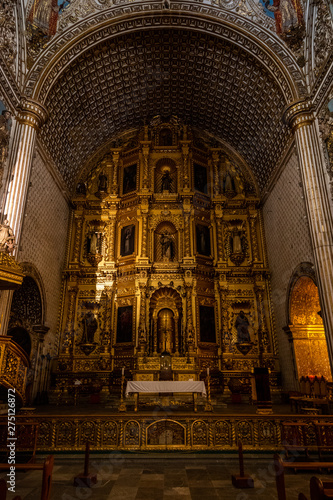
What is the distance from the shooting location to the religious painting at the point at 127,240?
17.6 meters

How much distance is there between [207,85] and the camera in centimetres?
1688

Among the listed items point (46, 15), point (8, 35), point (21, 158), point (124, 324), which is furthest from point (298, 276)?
point (46, 15)

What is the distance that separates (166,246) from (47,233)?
18.8 feet

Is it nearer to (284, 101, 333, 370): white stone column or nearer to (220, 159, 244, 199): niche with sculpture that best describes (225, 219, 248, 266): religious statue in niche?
(220, 159, 244, 199): niche with sculpture

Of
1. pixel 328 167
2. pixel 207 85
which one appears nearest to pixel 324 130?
pixel 328 167

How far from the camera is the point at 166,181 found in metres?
18.8

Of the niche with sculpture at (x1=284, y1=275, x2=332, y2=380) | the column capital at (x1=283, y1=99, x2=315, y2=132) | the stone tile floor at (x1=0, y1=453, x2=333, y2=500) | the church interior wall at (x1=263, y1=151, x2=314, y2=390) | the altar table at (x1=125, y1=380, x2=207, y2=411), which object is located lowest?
the stone tile floor at (x1=0, y1=453, x2=333, y2=500)

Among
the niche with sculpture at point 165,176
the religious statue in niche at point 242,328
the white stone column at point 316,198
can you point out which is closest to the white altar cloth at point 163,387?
the white stone column at point 316,198

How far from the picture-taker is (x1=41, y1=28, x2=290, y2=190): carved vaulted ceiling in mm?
14656

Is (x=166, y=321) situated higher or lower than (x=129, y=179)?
lower

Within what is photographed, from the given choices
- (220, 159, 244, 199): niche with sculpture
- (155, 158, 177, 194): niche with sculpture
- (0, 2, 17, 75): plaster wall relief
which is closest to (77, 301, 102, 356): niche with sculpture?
(155, 158, 177, 194): niche with sculpture

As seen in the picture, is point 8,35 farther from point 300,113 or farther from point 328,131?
point 328,131

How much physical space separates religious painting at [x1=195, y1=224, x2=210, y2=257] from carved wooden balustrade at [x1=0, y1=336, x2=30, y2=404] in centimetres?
1096

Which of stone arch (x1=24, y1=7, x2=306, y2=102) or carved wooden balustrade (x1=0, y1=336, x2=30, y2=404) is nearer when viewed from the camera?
carved wooden balustrade (x1=0, y1=336, x2=30, y2=404)
